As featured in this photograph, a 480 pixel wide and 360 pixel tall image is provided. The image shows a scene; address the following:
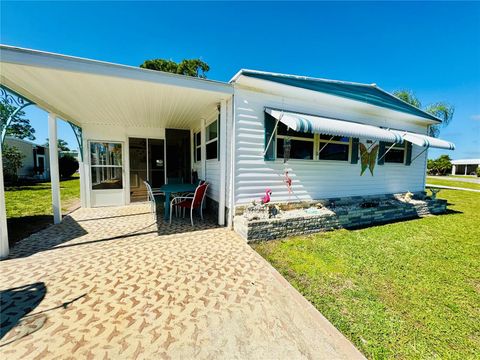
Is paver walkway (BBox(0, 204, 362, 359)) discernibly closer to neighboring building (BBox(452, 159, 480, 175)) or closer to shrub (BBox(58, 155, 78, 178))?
shrub (BBox(58, 155, 78, 178))

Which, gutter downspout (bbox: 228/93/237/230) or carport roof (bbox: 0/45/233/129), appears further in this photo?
gutter downspout (bbox: 228/93/237/230)

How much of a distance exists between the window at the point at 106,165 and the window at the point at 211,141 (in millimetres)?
3657

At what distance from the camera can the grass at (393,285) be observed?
192cm

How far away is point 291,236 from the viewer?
451 cm

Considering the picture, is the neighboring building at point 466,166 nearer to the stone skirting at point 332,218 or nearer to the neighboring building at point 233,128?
the neighboring building at point 233,128

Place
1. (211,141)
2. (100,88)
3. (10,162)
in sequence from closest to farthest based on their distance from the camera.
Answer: (100,88) → (211,141) → (10,162)

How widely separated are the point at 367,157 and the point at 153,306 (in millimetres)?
7666

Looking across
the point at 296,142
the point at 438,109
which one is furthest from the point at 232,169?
the point at 438,109

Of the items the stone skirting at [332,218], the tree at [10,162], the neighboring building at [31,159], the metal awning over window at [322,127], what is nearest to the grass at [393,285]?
the stone skirting at [332,218]

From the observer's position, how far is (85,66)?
128 inches

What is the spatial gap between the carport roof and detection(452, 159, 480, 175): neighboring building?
5963 centimetres

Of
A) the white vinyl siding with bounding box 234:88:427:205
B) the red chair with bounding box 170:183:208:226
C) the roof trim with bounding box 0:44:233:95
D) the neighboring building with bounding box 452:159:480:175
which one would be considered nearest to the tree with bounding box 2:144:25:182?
the red chair with bounding box 170:183:208:226

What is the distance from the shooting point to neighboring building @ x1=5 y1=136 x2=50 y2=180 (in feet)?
56.7

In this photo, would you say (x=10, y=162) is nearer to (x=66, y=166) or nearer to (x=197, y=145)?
(x=66, y=166)
